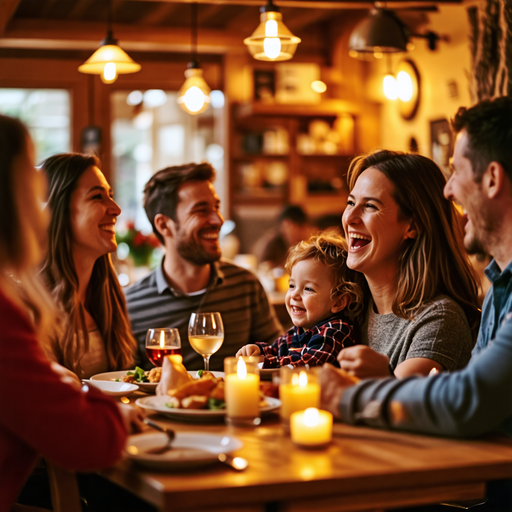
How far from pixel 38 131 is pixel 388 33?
4349 mm

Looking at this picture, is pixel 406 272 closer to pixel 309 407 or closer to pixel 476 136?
pixel 476 136

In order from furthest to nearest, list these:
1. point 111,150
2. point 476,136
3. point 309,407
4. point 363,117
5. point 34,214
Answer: point 363,117, point 111,150, point 476,136, point 309,407, point 34,214

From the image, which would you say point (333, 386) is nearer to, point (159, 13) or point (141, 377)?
point (141, 377)

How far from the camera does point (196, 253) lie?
9.61 feet

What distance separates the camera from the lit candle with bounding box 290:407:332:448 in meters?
1.37

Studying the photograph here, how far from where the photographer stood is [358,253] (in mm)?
2076

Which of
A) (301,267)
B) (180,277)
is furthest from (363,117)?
(301,267)

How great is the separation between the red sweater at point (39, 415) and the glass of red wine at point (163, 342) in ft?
2.26

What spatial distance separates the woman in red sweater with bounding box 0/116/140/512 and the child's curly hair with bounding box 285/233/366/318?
3.34 feet

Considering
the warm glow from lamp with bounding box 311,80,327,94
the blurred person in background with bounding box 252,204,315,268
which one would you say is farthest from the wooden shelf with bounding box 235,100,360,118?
the blurred person in background with bounding box 252,204,315,268

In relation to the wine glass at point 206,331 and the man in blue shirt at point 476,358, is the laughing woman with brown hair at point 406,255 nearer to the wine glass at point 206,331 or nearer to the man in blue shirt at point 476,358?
the man in blue shirt at point 476,358

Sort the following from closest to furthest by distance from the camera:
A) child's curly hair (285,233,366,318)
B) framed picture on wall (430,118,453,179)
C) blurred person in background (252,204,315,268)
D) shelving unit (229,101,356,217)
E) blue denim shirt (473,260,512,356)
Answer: blue denim shirt (473,260,512,356) < child's curly hair (285,233,366,318) < blurred person in background (252,204,315,268) < framed picture on wall (430,118,453,179) < shelving unit (229,101,356,217)

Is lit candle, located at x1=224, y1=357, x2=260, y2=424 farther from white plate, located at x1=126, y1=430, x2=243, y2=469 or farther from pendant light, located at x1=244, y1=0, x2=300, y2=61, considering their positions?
pendant light, located at x1=244, y1=0, x2=300, y2=61

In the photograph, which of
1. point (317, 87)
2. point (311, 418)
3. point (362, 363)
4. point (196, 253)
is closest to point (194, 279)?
point (196, 253)
